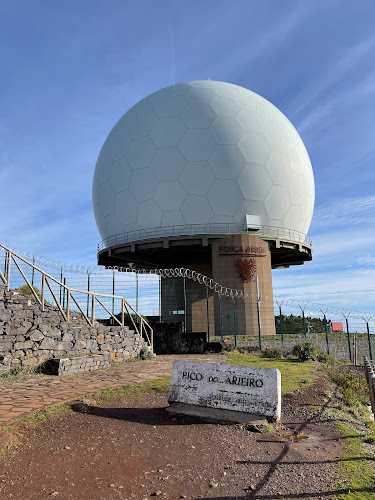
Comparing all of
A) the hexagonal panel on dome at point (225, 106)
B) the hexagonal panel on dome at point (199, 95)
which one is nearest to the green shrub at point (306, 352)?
the hexagonal panel on dome at point (225, 106)

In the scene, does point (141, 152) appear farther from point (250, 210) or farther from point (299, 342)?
point (299, 342)

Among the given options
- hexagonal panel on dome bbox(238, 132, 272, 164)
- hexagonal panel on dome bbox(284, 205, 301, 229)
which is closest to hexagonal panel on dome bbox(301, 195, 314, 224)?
hexagonal panel on dome bbox(284, 205, 301, 229)

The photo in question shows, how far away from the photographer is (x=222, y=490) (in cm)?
354

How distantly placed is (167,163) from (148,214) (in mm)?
3444

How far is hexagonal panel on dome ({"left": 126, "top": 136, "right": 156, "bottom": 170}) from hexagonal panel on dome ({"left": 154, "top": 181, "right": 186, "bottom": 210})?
6.63 feet

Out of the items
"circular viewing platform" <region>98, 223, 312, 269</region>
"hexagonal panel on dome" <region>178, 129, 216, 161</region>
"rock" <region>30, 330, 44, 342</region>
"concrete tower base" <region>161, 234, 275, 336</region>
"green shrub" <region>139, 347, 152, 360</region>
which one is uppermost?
"hexagonal panel on dome" <region>178, 129, 216, 161</region>

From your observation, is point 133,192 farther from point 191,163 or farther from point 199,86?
point 199,86

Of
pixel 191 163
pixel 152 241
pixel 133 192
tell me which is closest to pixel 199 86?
pixel 191 163

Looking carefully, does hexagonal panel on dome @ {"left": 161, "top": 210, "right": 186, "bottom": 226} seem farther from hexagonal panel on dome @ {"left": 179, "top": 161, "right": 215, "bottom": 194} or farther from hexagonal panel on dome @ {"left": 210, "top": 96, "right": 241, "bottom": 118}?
hexagonal panel on dome @ {"left": 210, "top": 96, "right": 241, "bottom": 118}

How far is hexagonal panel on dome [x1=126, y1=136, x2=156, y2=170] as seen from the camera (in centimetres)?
2455

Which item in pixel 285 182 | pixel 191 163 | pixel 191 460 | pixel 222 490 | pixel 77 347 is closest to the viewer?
pixel 222 490

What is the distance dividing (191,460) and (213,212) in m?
19.9

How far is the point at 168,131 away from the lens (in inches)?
969

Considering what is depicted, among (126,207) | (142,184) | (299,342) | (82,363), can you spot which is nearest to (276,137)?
(142,184)
